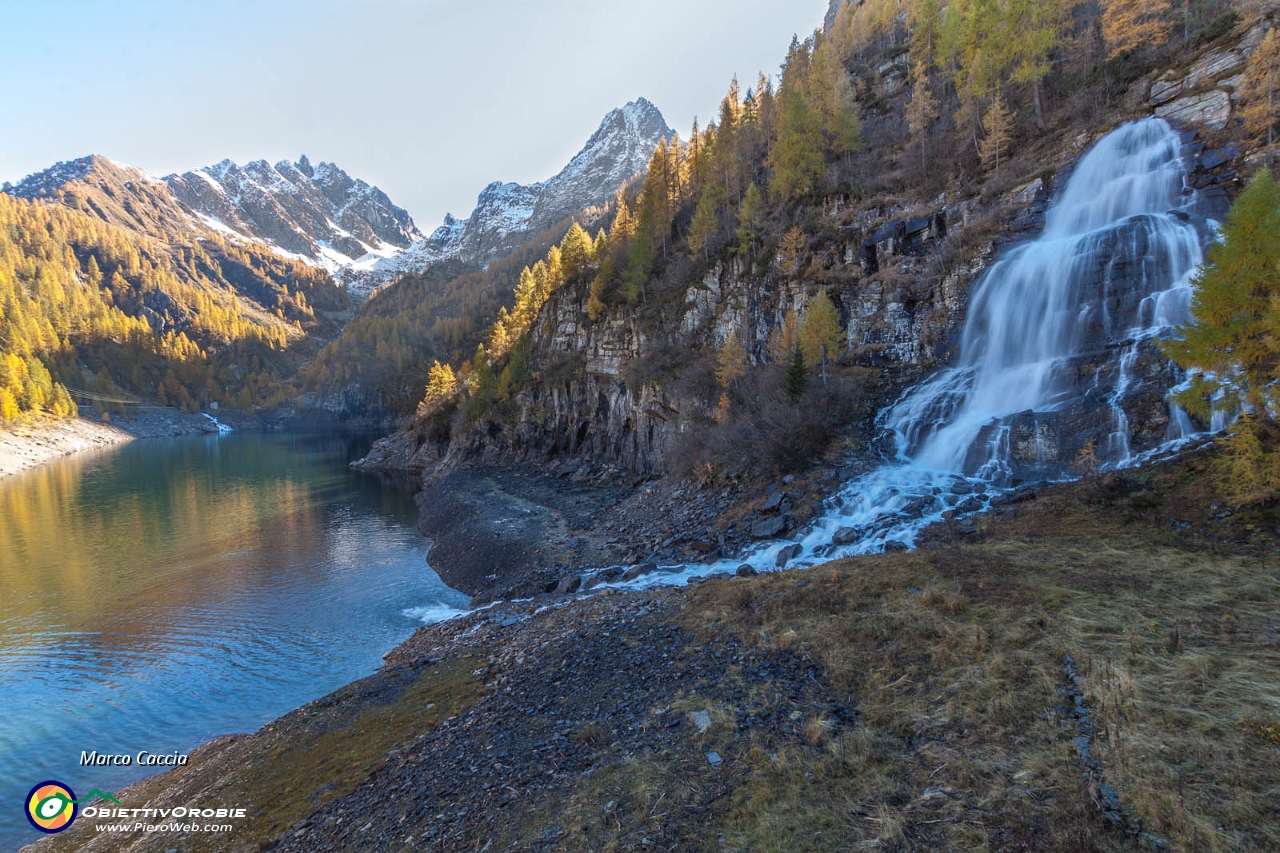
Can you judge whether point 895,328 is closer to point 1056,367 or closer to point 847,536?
point 1056,367

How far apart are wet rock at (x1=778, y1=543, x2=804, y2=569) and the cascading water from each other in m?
0.08

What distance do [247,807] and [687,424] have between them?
34262 millimetres

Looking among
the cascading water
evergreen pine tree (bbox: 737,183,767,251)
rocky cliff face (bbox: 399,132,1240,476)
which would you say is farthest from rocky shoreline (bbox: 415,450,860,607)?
evergreen pine tree (bbox: 737,183,767,251)

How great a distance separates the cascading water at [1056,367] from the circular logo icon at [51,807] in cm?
2010

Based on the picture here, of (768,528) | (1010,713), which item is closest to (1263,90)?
(768,528)

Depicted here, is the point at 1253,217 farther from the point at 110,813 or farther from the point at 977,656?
the point at 110,813

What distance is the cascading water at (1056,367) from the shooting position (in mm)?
22453

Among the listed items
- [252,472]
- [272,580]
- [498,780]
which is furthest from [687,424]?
[252,472]

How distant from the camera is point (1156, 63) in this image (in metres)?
38.1

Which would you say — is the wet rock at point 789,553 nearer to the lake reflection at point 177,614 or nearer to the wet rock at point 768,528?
the wet rock at point 768,528

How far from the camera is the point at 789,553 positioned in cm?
2245

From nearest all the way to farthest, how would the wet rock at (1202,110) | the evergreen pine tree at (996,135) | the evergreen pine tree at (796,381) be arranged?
the wet rock at (1202,110), the evergreen pine tree at (796,381), the evergreen pine tree at (996,135)

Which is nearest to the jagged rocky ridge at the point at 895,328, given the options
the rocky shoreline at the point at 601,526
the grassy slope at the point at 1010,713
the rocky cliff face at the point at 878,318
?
the rocky cliff face at the point at 878,318

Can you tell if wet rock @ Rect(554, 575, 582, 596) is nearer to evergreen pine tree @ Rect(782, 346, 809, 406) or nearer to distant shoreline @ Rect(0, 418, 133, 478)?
evergreen pine tree @ Rect(782, 346, 809, 406)
